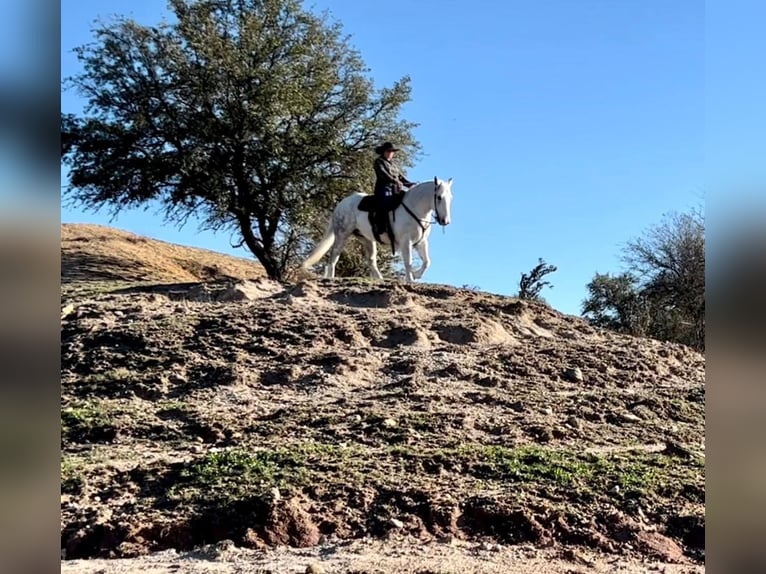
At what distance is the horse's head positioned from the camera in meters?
13.2

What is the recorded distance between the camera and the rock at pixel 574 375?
29.9 feet

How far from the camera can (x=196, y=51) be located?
19.1 meters

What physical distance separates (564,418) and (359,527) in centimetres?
323

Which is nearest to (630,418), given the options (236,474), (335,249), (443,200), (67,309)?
(236,474)

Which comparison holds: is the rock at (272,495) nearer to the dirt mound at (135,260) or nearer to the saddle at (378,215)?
the saddle at (378,215)

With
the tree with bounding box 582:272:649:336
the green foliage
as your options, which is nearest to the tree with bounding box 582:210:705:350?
the tree with bounding box 582:272:649:336

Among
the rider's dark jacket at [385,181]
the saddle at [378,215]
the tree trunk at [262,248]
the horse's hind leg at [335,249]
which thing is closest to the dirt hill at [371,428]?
the saddle at [378,215]

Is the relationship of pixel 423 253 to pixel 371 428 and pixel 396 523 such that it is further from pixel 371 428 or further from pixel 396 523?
pixel 396 523

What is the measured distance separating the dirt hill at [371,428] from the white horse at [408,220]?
1.39 m

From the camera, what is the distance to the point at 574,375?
30.1 ft

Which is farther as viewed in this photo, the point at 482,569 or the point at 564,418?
the point at 564,418
